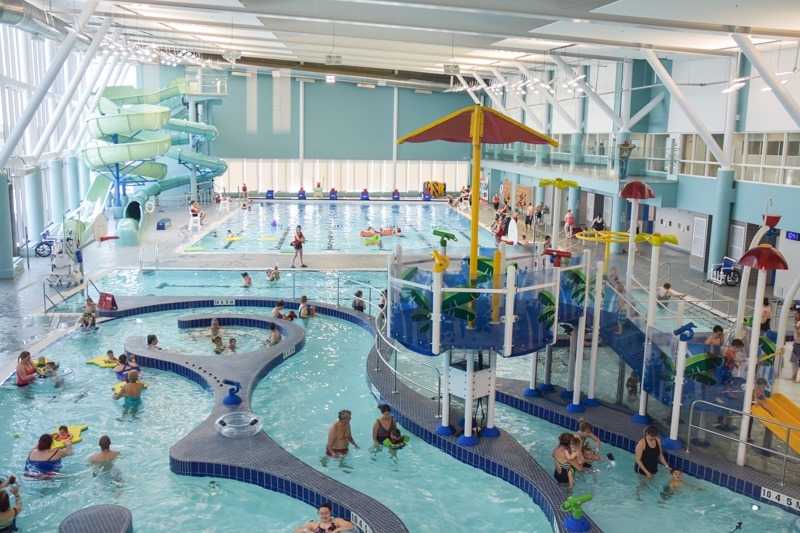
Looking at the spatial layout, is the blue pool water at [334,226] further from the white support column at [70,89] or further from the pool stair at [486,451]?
the pool stair at [486,451]

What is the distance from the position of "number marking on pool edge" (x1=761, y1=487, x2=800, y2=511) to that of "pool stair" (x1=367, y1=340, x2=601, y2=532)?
7.31 ft

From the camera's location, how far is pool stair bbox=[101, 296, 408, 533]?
286 inches

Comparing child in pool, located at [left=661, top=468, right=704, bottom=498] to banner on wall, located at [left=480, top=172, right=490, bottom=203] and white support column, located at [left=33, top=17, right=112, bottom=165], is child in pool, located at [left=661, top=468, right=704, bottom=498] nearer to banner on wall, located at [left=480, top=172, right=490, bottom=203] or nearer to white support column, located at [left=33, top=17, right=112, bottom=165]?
white support column, located at [left=33, top=17, right=112, bottom=165]

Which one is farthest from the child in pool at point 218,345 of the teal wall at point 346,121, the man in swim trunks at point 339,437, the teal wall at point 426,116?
the teal wall at point 426,116

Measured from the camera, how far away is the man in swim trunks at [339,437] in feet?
28.4

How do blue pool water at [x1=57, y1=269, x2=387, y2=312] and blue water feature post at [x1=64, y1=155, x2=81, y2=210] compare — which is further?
blue water feature post at [x1=64, y1=155, x2=81, y2=210]

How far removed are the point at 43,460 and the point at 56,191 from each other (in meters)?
21.8

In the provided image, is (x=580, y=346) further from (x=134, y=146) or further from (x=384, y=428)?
(x=134, y=146)

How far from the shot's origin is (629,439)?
901 cm

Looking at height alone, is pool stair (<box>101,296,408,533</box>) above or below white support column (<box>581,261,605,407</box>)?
below

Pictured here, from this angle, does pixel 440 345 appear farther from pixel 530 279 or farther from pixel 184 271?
pixel 184 271

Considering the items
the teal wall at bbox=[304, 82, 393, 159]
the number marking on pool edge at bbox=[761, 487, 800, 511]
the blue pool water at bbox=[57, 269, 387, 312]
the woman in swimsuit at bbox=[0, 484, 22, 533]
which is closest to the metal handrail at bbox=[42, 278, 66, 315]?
the blue pool water at bbox=[57, 269, 387, 312]

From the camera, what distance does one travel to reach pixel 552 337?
28.8ft

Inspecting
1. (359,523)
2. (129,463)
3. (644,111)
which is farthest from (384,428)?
(644,111)
